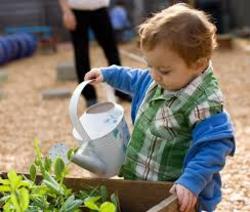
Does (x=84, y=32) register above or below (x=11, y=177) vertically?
below

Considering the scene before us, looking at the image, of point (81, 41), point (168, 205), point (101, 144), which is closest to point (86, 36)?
point (81, 41)

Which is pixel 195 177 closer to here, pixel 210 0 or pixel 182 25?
pixel 182 25

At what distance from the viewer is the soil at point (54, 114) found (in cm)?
362

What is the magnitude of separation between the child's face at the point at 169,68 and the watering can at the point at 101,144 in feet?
1.12

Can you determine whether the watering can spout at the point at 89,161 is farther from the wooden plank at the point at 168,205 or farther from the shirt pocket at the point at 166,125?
the wooden plank at the point at 168,205

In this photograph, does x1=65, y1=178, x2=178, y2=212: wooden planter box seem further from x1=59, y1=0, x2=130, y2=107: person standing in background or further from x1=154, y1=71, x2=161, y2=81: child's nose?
x1=59, y1=0, x2=130, y2=107: person standing in background

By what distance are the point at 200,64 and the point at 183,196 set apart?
0.44m

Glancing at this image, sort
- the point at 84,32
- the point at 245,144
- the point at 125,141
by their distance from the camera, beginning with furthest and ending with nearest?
1. the point at 84,32
2. the point at 245,144
3. the point at 125,141

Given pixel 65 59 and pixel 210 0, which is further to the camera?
pixel 210 0

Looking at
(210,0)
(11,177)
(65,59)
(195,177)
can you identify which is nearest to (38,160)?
(11,177)

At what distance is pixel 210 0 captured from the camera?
14898 millimetres

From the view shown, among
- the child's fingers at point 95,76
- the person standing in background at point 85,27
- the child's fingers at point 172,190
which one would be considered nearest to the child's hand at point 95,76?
the child's fingers at point 95,76

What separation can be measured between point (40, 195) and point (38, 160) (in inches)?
7.3

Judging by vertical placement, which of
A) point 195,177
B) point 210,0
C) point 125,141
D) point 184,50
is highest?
point 184,50
